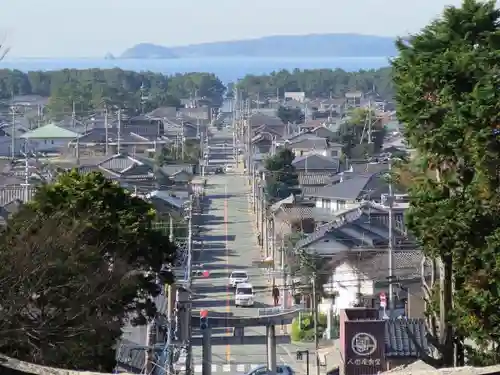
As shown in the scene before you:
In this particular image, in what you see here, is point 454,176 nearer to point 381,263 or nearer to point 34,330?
point 34,330

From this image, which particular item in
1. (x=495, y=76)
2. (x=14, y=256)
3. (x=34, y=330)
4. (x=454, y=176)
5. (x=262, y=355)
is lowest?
(x=262, y=355)

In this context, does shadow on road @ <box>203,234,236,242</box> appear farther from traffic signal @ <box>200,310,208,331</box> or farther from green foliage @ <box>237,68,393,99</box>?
green foliage @ <box>237,68,393,99</box>

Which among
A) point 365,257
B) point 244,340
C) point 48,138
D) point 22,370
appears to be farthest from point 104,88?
point 22,370

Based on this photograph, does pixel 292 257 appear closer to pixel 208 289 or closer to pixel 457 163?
pixel 208 289

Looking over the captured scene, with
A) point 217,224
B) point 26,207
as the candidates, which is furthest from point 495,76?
point 217,224

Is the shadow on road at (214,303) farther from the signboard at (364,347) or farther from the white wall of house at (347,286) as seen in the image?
the signboard at (364,347)

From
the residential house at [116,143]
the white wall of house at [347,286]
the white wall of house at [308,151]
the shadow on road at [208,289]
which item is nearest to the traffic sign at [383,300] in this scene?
the white wall of house at [347,286]
